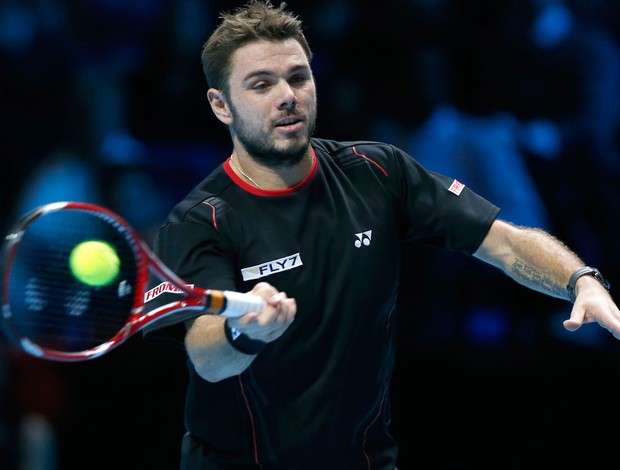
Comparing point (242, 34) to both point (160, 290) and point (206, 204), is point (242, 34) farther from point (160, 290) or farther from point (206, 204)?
point (160, 290)

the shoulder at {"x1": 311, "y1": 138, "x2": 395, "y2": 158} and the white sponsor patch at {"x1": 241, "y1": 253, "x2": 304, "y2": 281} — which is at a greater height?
the shoulder at {"x1": 311, "y1": 138, "x2": 395, "y2": 158}

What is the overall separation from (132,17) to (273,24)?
2.04m

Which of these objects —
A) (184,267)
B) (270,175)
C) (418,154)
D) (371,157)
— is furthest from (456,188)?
(418,154)

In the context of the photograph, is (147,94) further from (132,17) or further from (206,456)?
(206,456)

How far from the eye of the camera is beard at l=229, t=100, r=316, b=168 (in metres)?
2.95

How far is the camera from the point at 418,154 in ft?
16.4

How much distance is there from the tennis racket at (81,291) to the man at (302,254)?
13 cm

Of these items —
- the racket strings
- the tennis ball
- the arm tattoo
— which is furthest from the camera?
the arm tattoo

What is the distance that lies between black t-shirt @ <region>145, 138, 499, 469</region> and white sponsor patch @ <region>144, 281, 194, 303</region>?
0.09ft

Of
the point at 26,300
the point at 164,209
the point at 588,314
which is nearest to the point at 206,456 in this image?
the point at 26,300

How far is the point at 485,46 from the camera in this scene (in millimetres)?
5148

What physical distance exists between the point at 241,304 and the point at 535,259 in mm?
1110

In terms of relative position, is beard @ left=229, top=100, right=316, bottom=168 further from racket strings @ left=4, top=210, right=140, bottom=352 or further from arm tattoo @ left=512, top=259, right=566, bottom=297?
arm tattoo @ left=512, top=259, right=566, bottom=297

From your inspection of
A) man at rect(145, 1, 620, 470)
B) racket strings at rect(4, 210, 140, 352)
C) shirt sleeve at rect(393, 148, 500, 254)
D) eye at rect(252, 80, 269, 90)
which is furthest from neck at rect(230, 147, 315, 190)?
racket strings at rect(4, 210, 140, 352)
